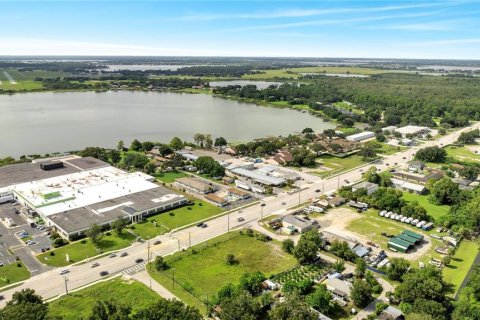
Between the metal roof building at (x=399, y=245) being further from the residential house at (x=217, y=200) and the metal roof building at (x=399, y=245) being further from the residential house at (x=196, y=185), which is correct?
the residential house at (x=196, y=185)

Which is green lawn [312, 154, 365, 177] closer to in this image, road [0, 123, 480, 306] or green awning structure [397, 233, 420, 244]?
road [0, 123, 480, 306]

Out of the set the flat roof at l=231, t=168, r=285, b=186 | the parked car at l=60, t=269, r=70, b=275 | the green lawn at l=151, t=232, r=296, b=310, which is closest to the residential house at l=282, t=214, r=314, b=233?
the green lawn at l=151, t=232, r=296, b=310

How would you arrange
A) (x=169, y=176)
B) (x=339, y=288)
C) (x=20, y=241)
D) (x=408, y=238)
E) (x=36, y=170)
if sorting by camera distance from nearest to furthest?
(x=339, y=288) < (x=20, y=241) < (x=408, y=238) < (x=36, y=170) < (x=169, y=176)

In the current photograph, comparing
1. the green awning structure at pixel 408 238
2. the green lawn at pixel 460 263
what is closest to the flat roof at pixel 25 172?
the green awning structure at pixel 408 238

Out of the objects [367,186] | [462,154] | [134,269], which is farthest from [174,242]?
[462,154]

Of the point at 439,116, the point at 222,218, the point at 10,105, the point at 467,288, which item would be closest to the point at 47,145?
the point at 222,218

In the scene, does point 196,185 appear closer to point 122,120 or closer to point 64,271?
point 64,271

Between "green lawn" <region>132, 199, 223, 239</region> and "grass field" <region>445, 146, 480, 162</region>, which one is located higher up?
"grass field" <region>445, 146, 480, 162</region>
